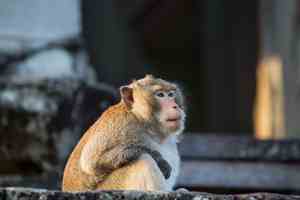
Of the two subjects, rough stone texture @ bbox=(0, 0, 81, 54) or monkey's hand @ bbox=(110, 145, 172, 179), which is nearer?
monkey's hand @ bbox=(110, 145, 172, 179)

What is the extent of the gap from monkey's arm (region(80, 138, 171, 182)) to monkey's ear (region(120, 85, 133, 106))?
33 cm

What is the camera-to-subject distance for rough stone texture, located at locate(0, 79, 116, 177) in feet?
29.7

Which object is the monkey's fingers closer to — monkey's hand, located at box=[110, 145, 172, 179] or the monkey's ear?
monkey's hand, located at box=[110, 145, 172, 179]

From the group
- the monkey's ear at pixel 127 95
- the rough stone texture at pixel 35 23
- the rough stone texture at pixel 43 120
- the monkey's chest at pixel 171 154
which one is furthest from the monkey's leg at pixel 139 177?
the rough stone texture at pixel 35 23

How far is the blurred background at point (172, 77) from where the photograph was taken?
9023 millimetres

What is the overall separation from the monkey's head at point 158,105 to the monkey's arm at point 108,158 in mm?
190

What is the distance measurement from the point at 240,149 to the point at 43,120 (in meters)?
1.30

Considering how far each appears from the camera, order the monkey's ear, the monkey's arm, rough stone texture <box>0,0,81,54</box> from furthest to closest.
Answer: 1. rough stone texture <box>0,0,81,54</box>
2. the monkey's ear
3. the monkey's arm


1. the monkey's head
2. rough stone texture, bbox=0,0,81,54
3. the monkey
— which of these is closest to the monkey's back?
the monkey

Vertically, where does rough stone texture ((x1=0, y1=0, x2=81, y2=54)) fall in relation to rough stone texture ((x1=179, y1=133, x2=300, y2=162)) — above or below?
above

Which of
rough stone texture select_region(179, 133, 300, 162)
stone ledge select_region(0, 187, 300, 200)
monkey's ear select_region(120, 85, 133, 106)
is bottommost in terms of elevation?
rough stone texture select_region(179, 133, 300, 162)

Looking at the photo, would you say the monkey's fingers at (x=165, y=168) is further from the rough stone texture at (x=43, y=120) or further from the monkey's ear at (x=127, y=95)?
the rough stone texture at (x=43, y=120)

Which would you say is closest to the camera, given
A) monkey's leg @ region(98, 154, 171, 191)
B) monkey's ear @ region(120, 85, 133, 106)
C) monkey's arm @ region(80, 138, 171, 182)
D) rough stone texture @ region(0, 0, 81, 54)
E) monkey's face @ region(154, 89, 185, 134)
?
monkey's leg @ region(98, 154, 171, 191)

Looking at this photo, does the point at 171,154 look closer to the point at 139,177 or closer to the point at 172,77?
the point at 139,177
